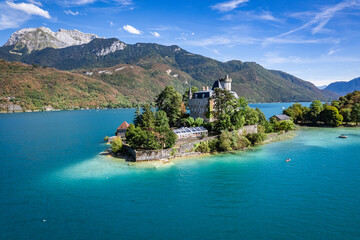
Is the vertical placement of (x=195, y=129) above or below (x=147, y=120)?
below

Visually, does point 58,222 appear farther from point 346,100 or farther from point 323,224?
point 346,100

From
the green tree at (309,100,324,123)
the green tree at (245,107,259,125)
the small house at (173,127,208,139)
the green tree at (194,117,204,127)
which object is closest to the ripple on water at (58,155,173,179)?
the small house at (173,127,208,139)

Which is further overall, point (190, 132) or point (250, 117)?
point (250, 117)

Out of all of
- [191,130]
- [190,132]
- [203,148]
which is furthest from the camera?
[191,130]

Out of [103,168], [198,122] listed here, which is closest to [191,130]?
[198,122]

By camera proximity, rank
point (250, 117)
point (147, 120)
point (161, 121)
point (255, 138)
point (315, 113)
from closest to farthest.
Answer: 1. point (147, 120)
2. point (161, 121)
3. point (255, 138)
4. point (250, 117)
5. point (315, 113)

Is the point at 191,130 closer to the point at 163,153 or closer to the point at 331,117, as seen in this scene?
the point at 163,153
